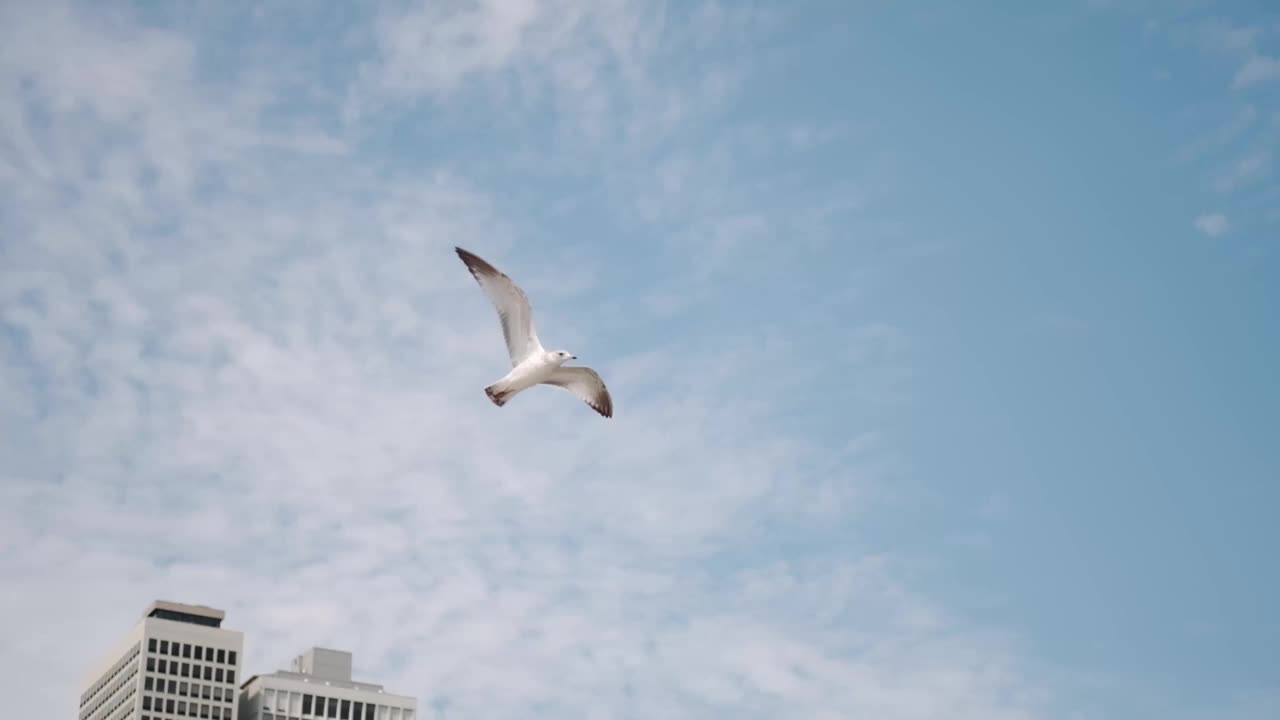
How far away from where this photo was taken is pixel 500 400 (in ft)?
211

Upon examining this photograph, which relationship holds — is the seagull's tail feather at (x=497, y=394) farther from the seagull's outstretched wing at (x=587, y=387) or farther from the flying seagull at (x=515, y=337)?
the seagull's outstretched wing at (x=587, y=387)

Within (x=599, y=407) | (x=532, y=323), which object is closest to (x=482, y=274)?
(x=532, y=323)

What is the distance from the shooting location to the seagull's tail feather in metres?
63.9

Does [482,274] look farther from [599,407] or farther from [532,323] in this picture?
[599,407]

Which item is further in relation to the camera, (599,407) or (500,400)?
(599,407)

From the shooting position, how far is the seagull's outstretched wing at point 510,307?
213 ft

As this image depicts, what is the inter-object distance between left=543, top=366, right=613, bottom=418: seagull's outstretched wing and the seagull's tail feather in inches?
137

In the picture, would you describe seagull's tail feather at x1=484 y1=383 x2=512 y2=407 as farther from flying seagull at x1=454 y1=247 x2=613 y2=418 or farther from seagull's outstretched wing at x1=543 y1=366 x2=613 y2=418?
seagull's outstretched wing at x1=543 y1=366 x2=613 y2=418

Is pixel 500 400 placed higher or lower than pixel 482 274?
lower

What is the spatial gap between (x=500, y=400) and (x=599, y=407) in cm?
585

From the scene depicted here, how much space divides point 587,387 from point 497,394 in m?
5.34

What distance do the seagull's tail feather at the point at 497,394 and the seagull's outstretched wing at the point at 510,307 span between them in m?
1.66

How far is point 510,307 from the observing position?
6531 centimetres

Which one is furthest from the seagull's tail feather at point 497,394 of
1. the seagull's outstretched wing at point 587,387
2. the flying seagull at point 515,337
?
the seagull's outstretched wing at point 587,387
